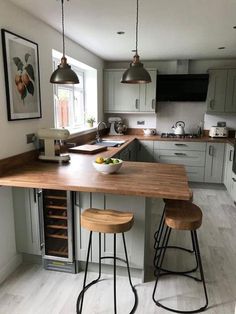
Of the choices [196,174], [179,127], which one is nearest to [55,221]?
[196,174]

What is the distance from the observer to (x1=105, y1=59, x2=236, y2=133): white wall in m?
4.74

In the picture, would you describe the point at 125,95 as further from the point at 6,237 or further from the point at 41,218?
the point at 6,237

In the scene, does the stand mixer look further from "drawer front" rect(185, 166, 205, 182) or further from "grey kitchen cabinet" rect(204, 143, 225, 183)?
"grey kitchen cabinet" rect(204, 143, 225, 183)

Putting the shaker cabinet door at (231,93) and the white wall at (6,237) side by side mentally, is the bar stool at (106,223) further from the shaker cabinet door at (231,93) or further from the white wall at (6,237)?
the shaker cabinet door at (231,93)

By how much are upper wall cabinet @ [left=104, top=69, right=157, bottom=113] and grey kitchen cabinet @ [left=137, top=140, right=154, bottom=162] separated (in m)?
0.65

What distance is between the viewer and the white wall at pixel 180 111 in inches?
187

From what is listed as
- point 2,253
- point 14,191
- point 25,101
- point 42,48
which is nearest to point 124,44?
point 42,48

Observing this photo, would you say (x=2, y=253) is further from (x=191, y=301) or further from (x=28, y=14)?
(x=28, y=14)

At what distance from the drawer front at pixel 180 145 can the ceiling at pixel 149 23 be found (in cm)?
152

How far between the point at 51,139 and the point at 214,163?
122 inches

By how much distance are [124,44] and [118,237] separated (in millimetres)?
2707

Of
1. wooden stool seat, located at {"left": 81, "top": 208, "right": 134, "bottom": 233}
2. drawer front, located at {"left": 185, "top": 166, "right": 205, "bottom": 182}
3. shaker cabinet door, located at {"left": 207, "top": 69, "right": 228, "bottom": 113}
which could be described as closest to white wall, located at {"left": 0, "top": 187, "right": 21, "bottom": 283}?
wooden stool seat, located at {"left": 81, "top": 208, "right": 134, "bottom": 233}

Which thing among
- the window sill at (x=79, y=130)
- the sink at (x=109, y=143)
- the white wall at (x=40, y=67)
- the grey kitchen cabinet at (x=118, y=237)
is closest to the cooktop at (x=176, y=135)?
the sink at (x=109, y=143)

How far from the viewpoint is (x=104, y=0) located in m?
2.12
